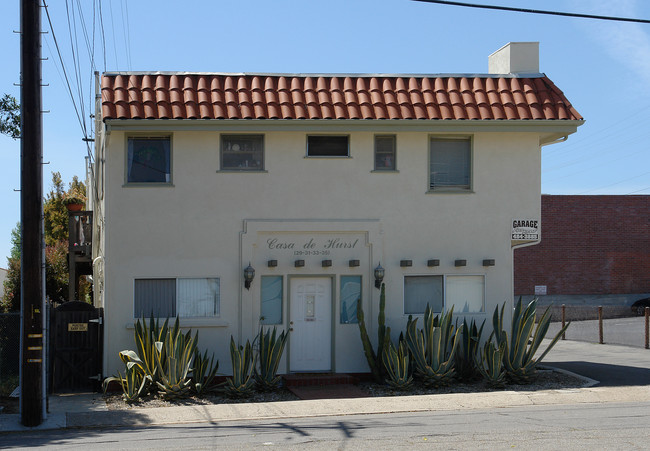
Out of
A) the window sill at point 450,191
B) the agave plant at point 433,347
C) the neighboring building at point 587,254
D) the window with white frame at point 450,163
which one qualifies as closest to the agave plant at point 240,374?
the agave plant at point 433,347

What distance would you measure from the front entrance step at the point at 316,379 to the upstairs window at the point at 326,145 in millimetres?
4323

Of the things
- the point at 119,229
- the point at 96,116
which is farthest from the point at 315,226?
the point at 96,116

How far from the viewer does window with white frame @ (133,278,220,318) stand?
1455cm

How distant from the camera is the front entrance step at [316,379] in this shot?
14359 millimetres

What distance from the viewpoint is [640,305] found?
1319 inches

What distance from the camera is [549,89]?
15711 millimetres

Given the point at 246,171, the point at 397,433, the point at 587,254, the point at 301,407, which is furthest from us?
the point at 587,254

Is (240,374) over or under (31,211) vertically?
under

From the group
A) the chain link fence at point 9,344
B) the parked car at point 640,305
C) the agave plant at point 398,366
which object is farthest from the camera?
the parked car at point 640,305

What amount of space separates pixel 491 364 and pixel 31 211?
8363mm

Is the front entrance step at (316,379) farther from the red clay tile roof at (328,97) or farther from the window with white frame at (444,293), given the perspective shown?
the red clay tile roof at (328,97)

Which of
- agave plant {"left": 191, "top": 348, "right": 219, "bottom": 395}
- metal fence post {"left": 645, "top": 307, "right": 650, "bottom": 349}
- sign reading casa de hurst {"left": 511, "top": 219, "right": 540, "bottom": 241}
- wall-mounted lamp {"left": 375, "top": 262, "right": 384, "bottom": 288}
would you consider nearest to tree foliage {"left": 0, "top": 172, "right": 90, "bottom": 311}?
agave plant {"left": 191, "top": 348, "right": 219, "bottom": 395}

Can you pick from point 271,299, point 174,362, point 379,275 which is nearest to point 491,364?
point 379,275

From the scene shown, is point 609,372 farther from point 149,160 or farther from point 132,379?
point 149,160
